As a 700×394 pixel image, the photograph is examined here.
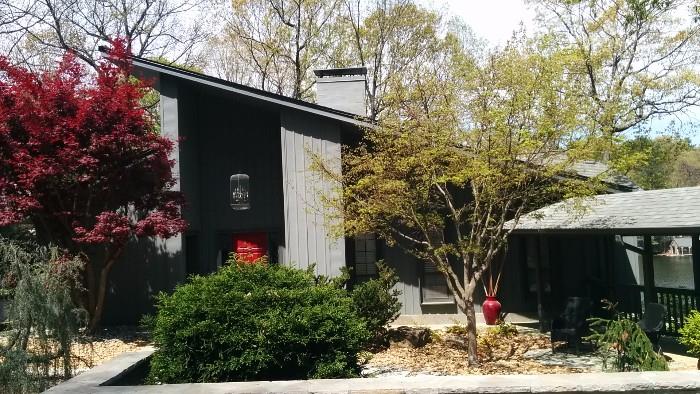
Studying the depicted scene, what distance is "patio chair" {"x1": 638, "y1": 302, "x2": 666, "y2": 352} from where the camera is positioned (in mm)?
8930

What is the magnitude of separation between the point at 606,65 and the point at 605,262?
13719 millimetres

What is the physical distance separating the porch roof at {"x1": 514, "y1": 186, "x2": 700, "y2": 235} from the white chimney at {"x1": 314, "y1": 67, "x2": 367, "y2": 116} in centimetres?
489

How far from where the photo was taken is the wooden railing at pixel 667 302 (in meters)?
10.4

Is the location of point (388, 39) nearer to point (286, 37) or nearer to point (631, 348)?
point (286, 37)

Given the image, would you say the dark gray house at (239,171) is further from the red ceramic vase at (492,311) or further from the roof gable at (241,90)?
the red ceramic vase at (492,311)

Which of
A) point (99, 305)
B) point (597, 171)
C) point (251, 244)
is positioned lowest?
point (99, 305)

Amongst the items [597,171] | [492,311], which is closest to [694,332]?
[492,311]

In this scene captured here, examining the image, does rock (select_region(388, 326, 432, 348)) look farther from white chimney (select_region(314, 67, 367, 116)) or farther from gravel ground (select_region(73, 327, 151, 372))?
white chimney (select_region(314, 67, 367, 116))

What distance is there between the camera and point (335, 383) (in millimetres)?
5066

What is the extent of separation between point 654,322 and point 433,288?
16.8 ft

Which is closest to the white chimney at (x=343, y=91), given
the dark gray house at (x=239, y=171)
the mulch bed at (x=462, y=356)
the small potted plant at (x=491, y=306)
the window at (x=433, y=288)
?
the dark gray house at (x=239, y=171)

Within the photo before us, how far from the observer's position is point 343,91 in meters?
15.0

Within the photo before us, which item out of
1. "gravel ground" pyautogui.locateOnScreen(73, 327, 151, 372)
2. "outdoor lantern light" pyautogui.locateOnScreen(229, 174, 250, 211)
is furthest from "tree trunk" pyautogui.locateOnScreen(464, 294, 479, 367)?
"outdoor lantern light" pyautogui.locateOnScreen(229, 174, 250, 211)

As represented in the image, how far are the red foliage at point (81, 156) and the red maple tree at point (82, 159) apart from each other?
0.05ft
